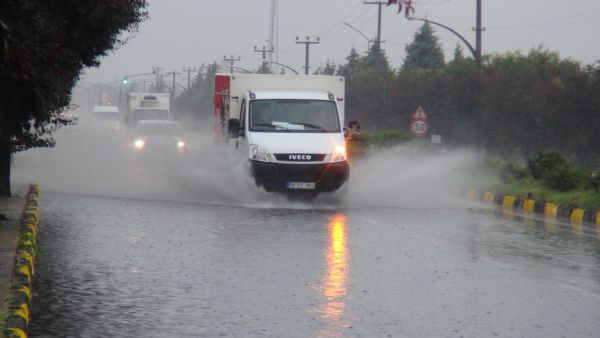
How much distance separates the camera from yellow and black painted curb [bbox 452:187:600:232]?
71.8ft

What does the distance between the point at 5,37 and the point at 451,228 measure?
39.4ft

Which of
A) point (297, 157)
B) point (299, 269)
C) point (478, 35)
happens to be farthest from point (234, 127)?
point (478, 35)

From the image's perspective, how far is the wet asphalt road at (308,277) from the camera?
9344 mm

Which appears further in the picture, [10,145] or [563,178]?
[563,178]

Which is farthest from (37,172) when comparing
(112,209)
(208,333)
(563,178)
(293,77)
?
(208,333)

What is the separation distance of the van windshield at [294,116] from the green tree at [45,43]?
644cm

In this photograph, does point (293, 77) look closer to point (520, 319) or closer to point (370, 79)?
point (520, 319)

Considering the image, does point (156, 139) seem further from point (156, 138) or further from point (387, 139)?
point (387, 139)

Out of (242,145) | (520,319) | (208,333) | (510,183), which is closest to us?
(208,333)

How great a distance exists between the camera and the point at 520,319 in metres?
9.70

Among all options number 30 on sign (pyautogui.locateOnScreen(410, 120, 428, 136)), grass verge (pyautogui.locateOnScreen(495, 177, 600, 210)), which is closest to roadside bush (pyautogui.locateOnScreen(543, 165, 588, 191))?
grass verge (pyautogui.locateOnScreen(495, 177, 600, 210))

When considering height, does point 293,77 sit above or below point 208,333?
above

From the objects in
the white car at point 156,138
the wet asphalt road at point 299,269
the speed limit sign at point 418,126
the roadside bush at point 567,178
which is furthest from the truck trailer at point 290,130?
the white car at point 156,138

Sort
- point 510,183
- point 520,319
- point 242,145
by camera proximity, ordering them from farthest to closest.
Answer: point 510,183 < point 242,145 < point 520,319
